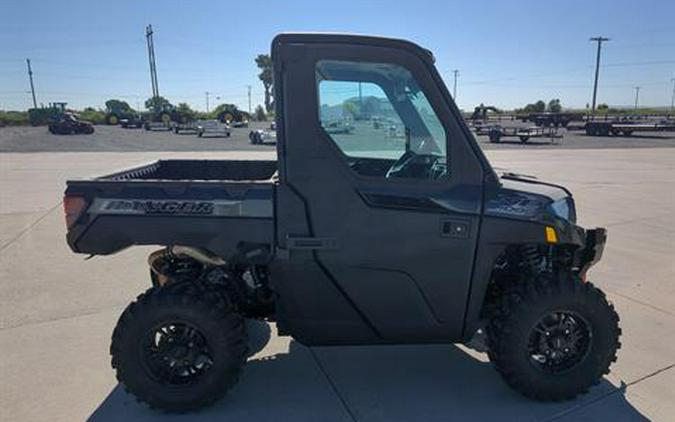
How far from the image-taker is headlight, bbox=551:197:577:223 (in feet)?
9.21

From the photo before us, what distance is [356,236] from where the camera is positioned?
2666 mm

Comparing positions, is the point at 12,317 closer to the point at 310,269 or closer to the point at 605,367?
the point at 310,269

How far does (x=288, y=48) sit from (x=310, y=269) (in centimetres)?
128

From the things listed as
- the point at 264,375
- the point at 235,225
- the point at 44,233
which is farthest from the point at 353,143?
the point at 44,233

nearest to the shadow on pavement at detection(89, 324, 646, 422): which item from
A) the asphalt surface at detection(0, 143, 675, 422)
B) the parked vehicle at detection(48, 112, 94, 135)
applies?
the asphalt surface at detection(0, 143, 675, 422)

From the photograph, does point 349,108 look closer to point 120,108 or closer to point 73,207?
point 73,207

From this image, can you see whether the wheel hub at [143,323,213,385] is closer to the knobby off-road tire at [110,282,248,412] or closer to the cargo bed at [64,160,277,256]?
the knobby off-road tire at [110,282,248,412]

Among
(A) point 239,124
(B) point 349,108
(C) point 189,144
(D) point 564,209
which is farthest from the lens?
(A) point 239,124

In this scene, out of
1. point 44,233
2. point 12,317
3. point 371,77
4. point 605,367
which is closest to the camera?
point 371,77

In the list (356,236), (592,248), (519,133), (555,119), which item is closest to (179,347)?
(356,236)

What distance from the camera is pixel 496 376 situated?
3252 mm

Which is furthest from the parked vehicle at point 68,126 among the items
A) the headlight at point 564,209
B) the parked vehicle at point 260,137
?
the headlight at point 564,209

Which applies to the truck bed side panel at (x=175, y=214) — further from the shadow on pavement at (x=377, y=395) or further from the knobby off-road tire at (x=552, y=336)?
the knobby off-road tire at (x=552, y=336)

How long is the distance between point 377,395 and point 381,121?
5.84 ft
